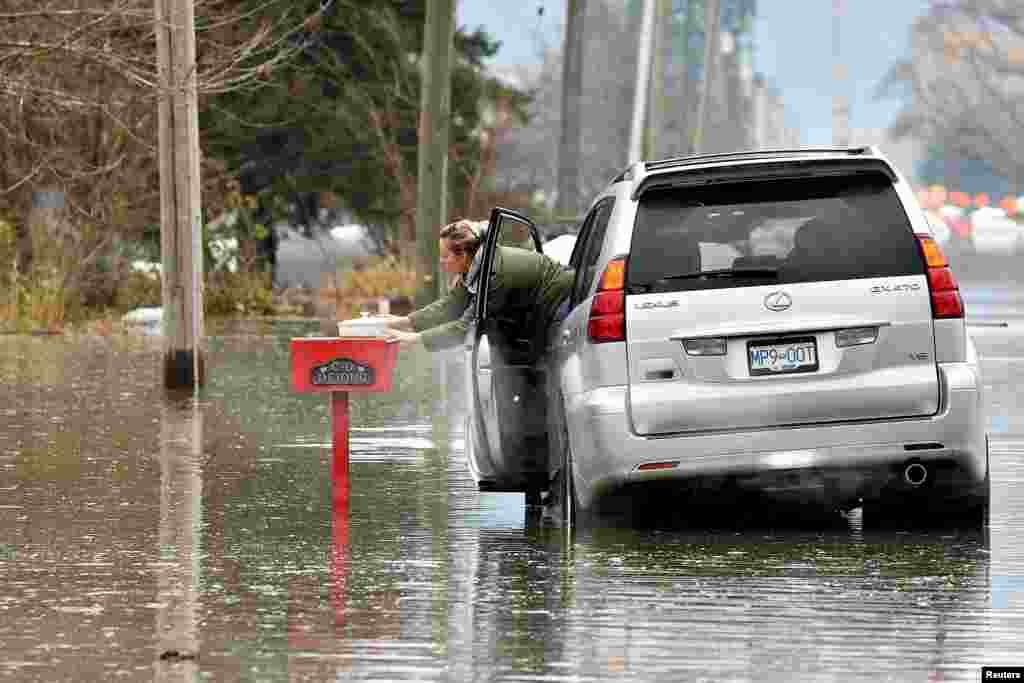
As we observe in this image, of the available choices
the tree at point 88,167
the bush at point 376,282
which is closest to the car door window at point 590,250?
the tree at point 88,167

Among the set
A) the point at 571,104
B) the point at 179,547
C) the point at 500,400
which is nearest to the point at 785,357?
the point at 500,400

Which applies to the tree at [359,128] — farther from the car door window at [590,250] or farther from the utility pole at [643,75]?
the car door window at [590,250]

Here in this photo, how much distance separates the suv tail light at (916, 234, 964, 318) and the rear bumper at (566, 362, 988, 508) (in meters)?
0.24

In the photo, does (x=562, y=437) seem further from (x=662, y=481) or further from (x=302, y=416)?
(x=302, y=416)

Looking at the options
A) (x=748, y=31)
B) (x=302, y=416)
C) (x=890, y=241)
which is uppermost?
(x=748, y=31)

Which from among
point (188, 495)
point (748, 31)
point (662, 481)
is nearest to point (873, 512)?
point (662, 481)

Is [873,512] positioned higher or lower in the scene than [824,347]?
lower

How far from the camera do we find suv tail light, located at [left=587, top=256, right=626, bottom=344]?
12406 millimetres

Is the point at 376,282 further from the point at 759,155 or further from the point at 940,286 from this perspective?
the point at 940,286

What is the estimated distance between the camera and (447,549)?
1230cm

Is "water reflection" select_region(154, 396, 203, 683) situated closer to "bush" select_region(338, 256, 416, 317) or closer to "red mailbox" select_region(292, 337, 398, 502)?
"red mailbox" select_region(292, 337, 398, 502)

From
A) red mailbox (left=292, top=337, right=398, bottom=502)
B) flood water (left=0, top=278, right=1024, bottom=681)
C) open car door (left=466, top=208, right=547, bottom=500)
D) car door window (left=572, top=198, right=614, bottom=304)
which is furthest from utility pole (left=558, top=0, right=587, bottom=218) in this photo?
open car door (left=466, top=208, right=547, bottom=500)

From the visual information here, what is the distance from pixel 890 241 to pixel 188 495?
4.20 meters

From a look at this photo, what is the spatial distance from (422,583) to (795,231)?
8.51 ft
